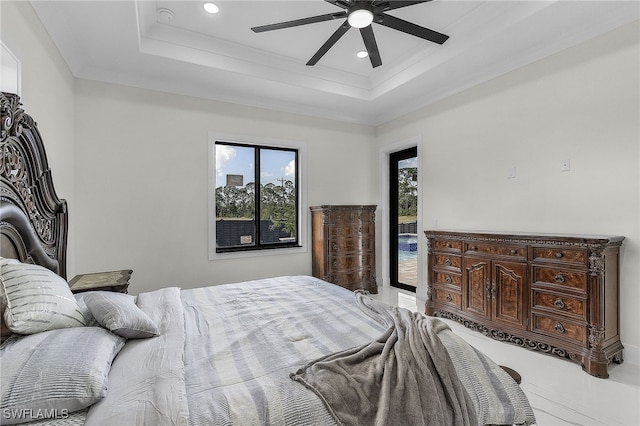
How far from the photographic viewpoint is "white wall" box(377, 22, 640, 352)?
8.21 feet

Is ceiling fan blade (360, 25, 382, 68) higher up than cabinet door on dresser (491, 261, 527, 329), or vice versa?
ceiling fan blade (360, 25, 382, 68)

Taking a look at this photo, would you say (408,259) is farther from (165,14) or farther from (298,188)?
(165,14)

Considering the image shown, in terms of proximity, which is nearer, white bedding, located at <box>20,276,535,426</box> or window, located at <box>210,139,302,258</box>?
white bedding, located at <box>20,276,535,426</box>

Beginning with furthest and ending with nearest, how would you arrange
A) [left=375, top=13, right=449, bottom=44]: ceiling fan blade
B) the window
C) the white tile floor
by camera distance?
the window < [left=375, top=13, right=449, bottom=44]: ceiling fan blade < the white tile floor

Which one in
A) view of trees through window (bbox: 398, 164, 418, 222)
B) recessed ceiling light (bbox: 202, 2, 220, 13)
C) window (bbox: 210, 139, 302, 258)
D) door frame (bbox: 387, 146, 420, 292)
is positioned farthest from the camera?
door frame (bbox: 387, 146, 420, 292)

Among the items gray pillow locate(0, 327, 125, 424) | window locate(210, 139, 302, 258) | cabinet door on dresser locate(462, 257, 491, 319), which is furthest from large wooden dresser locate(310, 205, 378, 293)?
gray pillow locate(0, 327, 125, 424)

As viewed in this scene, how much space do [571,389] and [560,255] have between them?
100 centimetres

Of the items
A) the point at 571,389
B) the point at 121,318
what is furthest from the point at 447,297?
the point at 121,318

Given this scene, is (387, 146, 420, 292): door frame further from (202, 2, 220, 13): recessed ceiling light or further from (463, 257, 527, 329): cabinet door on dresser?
(202, 2, 220, 13): recessed ceiling light

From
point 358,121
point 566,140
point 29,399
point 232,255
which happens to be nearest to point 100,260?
point 232,255

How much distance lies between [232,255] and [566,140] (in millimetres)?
3892

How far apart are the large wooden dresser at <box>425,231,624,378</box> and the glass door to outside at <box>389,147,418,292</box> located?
129cm

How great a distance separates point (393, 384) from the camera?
3.86ft

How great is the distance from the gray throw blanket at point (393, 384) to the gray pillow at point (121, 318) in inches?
31.0
